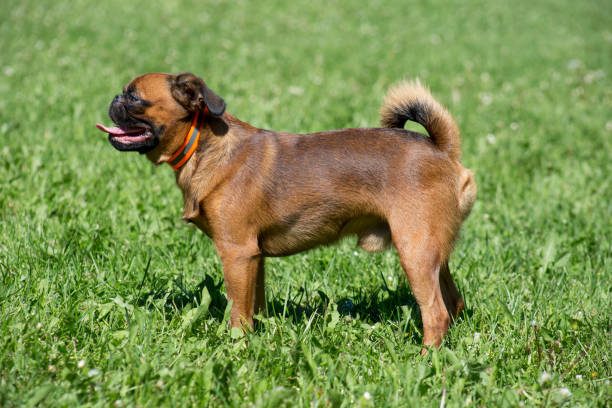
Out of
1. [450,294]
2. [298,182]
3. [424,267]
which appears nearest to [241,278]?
[298,182]

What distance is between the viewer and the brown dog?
3348mm

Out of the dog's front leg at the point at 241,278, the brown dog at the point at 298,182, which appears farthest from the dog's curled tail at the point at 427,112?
the dog's front leg at the point at 241,278

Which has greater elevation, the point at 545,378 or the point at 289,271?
the point at 545,378

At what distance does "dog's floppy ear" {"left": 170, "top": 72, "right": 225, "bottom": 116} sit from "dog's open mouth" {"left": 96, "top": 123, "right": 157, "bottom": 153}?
10.6 inches

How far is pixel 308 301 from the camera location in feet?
12.9

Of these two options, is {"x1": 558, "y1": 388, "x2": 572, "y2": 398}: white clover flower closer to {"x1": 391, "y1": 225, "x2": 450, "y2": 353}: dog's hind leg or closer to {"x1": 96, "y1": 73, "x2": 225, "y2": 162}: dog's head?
{"x1": 391, "y1": 225, "x2": 450, "y2": 353}: dog's hind leg

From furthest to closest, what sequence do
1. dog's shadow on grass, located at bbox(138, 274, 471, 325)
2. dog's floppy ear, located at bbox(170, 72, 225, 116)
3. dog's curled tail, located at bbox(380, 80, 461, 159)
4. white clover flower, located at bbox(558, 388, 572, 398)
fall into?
dog's shadow on grass, located at bbox(138, 274, 471, 325) < dog's curled tail, located at bbox(380, 80, 461, 159) < dog's floppy ear, located at bbox(170, 72, 225, 116) < white clover flower, located at bbox(558, 388, 572, 398)

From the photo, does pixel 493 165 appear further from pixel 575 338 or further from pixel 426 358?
pixel 426 358

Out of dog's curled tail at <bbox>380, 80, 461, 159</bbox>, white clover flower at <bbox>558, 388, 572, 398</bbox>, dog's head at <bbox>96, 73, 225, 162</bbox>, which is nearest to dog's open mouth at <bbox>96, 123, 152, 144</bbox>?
dog's head at <bbox>96, 73, 225, 162</bbox>

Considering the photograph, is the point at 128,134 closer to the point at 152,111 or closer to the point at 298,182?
the point at 152,111

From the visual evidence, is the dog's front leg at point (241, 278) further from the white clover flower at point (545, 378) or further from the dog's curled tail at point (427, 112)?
the white clover flower at point (545, 378)

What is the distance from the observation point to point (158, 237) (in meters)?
4.63

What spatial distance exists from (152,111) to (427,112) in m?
1.60

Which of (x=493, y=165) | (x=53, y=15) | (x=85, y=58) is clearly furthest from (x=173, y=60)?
(x=493, y=165)
